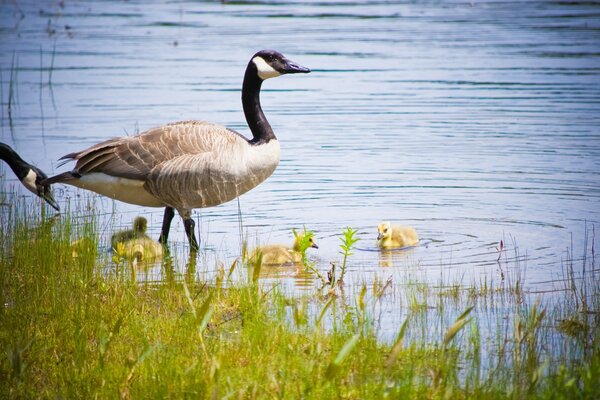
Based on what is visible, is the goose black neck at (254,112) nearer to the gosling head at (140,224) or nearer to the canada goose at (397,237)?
the gosling head at (140,224)

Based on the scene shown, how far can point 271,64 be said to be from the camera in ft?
33.1

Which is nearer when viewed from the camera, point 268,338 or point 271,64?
point 268,338

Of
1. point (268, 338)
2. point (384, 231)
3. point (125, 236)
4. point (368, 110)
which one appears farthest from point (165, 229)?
point (368, 110)

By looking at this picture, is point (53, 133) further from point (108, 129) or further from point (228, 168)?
point (228, 168)

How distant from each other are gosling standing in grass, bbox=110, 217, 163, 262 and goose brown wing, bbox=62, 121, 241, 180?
0.62 metres

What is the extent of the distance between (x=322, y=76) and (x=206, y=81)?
2.45 metres

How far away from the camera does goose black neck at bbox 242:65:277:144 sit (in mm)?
9867

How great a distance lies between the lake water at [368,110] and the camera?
32.4 feet

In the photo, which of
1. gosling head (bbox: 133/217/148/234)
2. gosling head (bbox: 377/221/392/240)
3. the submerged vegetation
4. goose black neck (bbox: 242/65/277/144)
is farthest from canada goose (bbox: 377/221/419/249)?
gosling head (bbox: 133/217/148/234)

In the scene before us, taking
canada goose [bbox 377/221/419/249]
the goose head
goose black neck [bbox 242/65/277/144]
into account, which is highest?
goose black neck [bbox 242/65/277/144]

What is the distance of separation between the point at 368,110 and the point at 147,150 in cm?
795

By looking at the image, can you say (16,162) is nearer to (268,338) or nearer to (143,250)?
(143,250)

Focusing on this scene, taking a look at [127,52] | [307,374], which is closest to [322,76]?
[127,52]

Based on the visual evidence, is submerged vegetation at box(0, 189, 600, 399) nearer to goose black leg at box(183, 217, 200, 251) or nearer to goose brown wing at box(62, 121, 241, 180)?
goose black leg at box(183, 217, 200, 251)
